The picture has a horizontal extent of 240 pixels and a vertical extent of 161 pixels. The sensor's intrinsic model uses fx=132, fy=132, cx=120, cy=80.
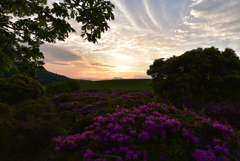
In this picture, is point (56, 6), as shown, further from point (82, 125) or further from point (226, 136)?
point (226, 136)

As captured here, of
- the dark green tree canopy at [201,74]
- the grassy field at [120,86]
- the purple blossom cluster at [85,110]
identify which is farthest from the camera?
the grassy field at [120,86]

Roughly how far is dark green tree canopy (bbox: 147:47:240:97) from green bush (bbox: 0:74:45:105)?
1175 cm

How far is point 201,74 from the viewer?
10.3 meters

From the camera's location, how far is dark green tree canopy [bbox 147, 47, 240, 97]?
9.55 meters

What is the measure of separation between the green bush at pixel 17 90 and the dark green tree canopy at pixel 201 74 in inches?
463

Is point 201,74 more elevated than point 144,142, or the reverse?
point 201,74

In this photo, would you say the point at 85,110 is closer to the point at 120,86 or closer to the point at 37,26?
the point at 37,26

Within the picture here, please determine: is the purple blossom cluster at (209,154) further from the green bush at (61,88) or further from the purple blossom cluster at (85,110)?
the green bush at (61,88)

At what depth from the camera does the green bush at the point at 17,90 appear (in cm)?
1195

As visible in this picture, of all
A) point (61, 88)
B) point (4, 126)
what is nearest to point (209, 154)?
point (4, 126)

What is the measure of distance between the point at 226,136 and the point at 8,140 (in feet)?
27.3

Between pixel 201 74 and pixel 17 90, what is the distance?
1612 centimetres

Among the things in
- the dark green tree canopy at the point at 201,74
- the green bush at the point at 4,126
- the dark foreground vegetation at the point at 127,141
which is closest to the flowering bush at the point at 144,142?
the dark foreground vegetation at the point at 127,141

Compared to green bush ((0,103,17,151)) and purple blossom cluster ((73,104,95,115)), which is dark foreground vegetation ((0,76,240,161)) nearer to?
green bush ((0,103,17,151))
